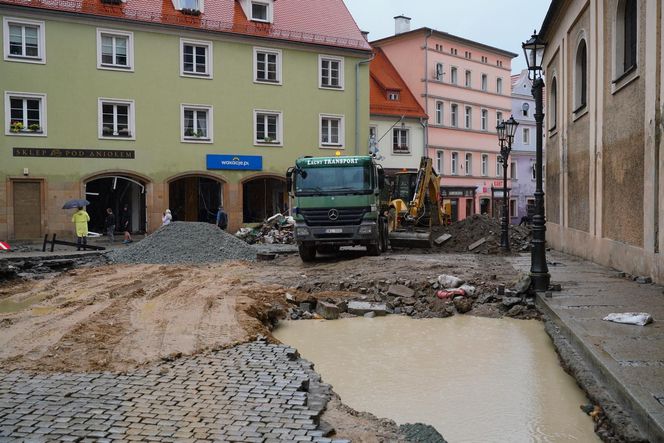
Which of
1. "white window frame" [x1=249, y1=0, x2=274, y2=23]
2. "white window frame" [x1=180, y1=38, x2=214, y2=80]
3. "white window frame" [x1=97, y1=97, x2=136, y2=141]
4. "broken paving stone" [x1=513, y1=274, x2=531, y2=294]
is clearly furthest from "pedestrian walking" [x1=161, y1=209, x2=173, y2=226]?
"broken paving stone" [x1=513, y1=274, x2=531, y2=294]

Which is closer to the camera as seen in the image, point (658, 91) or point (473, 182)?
point (658, 91)

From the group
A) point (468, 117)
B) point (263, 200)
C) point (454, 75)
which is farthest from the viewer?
point (468, 117)

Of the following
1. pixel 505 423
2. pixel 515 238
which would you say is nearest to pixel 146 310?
pixel 505 423

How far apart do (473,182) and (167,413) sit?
A: 4579 centimetres

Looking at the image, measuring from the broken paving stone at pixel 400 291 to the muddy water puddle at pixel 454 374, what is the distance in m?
1.37

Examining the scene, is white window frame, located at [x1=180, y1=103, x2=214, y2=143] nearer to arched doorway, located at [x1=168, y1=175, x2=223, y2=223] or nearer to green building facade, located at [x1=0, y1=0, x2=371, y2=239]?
green building facade, located at [x1=0, y1=0, x2=371, y2=239]

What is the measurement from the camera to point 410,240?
23.0 meters

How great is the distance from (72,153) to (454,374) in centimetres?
2447

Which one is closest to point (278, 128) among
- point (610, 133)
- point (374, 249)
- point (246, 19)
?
point (246, 19)

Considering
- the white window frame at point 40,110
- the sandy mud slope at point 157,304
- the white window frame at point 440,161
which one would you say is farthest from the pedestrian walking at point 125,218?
the white window frame at point 440,161

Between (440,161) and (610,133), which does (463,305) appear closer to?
(610,133)

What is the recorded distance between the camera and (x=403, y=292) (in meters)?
12.3

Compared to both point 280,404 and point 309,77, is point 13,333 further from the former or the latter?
point 309,77

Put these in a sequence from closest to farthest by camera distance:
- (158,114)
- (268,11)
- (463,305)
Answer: (463,305)
(158,114)
(268,11)
